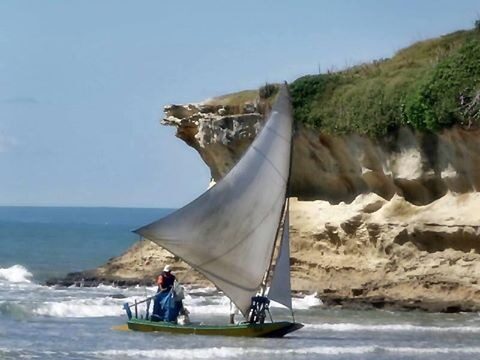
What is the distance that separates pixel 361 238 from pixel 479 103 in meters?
5.34

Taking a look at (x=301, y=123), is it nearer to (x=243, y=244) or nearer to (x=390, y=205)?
(x=390, y=205)

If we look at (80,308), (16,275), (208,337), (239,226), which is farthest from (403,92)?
(16,275)

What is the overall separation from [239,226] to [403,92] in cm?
1194

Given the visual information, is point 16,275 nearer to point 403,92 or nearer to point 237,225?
point 403,92

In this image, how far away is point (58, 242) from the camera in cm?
12638

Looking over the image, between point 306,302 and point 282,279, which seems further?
point 306,302

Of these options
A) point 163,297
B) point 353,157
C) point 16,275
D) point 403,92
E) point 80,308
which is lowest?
point 163,297

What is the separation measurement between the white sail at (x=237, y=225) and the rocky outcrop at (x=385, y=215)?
7.07m

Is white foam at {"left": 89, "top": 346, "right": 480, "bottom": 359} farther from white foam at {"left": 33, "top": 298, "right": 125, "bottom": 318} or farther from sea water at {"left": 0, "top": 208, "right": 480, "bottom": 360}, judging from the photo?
white foam at {"left": 33, "top": 298, "right": 125, "bottom": 318}

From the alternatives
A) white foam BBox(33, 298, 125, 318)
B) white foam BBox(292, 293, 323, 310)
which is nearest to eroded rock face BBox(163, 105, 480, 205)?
white foam BBox(292, 293, 323, 310)

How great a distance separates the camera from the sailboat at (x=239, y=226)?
3159 cm

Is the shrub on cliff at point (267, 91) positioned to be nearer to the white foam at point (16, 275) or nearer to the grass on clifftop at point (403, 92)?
the grass on clifftop at point (403, 92)

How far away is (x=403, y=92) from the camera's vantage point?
42219 millimetres

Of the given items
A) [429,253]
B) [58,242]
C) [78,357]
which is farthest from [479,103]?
[58,242]
